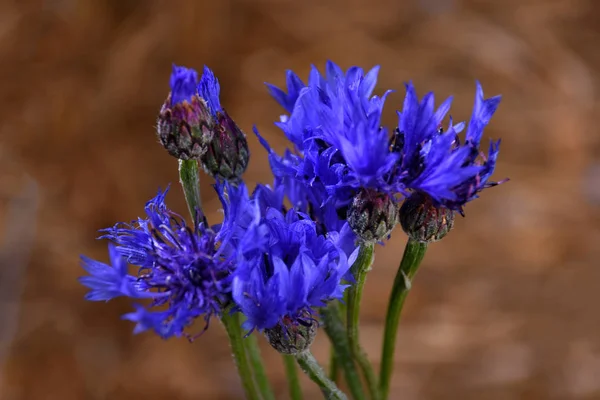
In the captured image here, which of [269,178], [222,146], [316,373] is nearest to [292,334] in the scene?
[316,373]

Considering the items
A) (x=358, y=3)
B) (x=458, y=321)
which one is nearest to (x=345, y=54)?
(x=358, y=3)

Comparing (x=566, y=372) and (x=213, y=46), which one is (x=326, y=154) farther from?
(x=213, y=46)

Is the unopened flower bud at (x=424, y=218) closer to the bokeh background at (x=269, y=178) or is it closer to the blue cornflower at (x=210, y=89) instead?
the blue cornflower at (x=210, y=89)

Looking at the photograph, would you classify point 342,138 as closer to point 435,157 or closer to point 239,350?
point 435,157

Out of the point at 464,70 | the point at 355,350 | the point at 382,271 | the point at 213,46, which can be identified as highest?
the point at 213,46

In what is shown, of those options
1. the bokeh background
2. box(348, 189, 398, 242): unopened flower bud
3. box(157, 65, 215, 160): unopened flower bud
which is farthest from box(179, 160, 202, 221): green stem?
the bokeh background

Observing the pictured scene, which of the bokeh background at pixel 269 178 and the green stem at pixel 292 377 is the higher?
the bokeh background at pixel 269 178

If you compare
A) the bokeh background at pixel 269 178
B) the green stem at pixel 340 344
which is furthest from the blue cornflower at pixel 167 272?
the bokeh background at pixel 269 178
